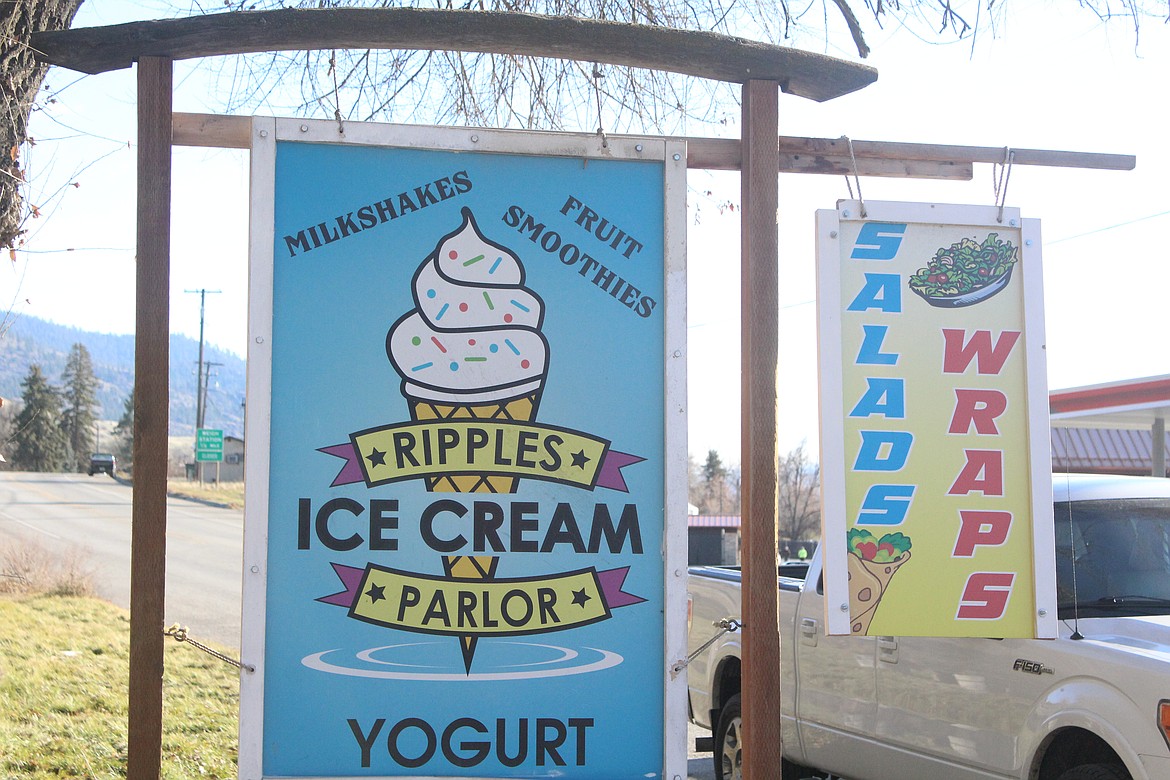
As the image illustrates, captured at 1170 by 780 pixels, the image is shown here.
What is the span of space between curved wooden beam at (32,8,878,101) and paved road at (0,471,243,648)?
8087 millimetres

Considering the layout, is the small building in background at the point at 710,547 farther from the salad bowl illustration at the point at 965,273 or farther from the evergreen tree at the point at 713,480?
the evergreen tree at the point at 713,480

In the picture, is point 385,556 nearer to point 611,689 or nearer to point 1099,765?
point 611,689

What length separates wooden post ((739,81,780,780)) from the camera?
3754 mm

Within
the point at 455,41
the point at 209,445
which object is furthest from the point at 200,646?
the point at 209,445

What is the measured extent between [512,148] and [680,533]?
1409 millimetres

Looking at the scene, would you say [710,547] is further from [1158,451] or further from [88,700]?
[88,700]

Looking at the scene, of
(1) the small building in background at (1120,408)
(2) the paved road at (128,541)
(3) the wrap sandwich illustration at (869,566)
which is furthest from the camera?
(2) the paved road at (128,541)

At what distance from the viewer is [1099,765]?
4789 millimetres

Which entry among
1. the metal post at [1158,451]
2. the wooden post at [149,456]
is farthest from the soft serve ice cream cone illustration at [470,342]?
the metal post at [1158,451]

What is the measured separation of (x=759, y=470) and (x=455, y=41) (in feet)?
5.85

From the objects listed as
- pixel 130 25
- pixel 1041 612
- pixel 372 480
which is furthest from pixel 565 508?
pixel 130 25

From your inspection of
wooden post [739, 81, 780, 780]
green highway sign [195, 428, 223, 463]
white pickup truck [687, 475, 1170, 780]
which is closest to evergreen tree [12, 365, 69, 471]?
green highway sign [195, 428, 223, 463]

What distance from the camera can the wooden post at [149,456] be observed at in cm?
355

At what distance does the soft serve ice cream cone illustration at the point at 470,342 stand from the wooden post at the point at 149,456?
2.44ft
